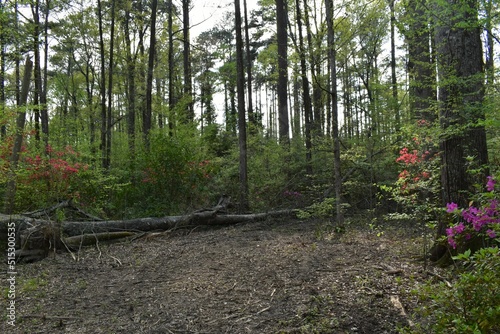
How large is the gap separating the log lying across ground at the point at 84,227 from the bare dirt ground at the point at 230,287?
1.13ft

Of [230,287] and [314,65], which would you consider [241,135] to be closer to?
[314,65]

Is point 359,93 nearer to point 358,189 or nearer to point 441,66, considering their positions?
point 358,189

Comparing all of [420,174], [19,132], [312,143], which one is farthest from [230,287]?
[312,143]

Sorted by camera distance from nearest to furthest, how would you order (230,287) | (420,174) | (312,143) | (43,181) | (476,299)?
(476,299) → (230,287) → (420,174) → (43,181) → (312,143)

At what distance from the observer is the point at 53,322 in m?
3.18

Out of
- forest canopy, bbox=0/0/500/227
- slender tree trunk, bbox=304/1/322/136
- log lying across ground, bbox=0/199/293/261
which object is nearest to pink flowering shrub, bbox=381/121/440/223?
forest canopy, bbox=0/0/500/227

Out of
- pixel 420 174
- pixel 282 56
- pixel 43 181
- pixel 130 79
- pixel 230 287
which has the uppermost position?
pixel 130 79

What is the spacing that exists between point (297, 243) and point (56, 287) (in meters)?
3.75

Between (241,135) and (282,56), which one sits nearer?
(241,135)

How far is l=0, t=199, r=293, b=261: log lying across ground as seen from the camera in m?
5.43

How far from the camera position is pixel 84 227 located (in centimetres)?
663

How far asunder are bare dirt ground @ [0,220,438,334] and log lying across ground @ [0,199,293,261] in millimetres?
345

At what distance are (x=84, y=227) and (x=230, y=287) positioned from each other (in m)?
4.12

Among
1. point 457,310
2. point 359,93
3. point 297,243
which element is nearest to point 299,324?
point 457,310
